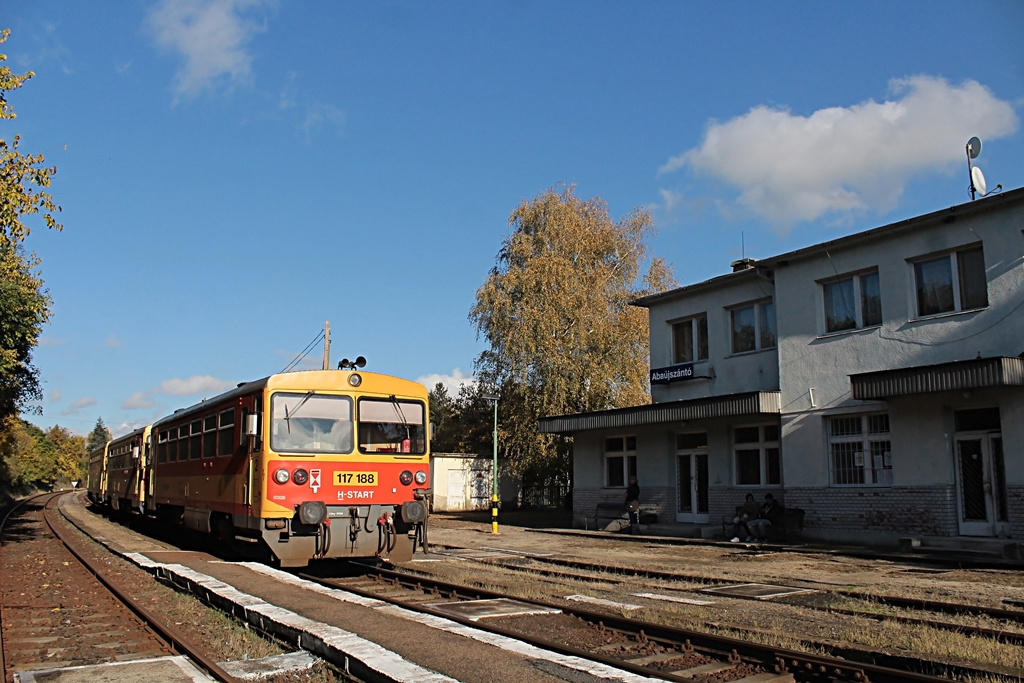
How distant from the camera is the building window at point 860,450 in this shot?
17.9m

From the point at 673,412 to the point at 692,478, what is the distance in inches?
86.9

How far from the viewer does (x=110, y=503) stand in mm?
29031

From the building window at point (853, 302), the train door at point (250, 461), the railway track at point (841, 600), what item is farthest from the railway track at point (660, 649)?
the building window at point (853, 302)

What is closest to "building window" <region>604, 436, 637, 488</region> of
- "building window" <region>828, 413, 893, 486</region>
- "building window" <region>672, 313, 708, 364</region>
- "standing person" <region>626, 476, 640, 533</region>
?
"standing person" <region>626, 476, 640, 533</region>

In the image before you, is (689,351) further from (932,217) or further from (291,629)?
(291,629)

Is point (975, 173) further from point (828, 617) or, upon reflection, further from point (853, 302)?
point (828, 617)

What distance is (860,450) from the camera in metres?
18.4

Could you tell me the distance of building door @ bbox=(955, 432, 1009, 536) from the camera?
632 inches

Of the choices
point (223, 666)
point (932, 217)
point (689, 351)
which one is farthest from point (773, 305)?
point (223, 666)

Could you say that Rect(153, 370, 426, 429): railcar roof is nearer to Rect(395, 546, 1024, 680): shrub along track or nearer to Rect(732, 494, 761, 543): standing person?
Rect(395, 546, 1024, 680): shrub along track

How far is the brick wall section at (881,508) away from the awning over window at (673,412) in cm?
203

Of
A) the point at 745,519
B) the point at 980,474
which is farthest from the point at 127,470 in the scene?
the point at 980,474

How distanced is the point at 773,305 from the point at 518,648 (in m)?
15.6

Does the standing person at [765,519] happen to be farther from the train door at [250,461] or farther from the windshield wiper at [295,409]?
the train door at [250,461]
